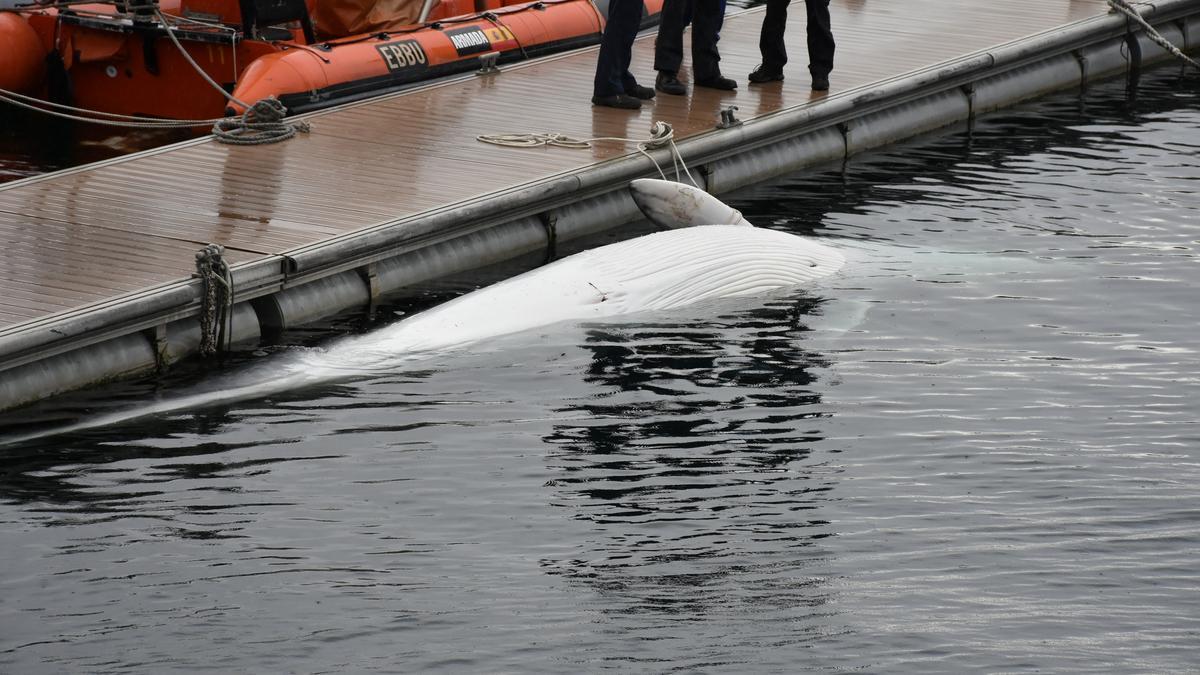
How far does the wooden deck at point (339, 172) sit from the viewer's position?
9.45 meters

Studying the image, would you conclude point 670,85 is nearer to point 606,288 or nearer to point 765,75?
point 765,75

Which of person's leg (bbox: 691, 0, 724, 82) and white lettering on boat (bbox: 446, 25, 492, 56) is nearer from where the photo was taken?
person's leg (bbox: 691, 0, 724, 82)

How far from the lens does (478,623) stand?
607 centimetres

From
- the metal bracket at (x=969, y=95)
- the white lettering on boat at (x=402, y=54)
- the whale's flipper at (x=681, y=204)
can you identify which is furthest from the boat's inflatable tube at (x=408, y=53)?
the whale's flipper at (x=681, y=204)

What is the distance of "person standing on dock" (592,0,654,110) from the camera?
500 inches

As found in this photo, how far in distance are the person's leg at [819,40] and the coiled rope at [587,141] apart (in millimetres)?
2059

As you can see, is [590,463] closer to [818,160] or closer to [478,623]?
[478,623]

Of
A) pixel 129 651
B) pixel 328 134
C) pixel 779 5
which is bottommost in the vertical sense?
pixel 129 651

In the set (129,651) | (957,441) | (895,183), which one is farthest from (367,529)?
(895,183)

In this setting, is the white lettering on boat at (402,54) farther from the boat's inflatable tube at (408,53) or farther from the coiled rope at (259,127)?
the coiled rope at (259,127)

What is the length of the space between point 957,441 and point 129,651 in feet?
13.5

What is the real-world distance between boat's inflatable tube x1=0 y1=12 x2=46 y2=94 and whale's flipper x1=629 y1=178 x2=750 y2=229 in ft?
26.0

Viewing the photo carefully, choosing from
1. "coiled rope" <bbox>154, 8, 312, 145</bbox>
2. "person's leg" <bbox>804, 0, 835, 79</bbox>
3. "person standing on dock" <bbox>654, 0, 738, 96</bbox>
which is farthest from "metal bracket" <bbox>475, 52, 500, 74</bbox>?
"person's leg" <bbox>804, 0, 835, 79</bbox>

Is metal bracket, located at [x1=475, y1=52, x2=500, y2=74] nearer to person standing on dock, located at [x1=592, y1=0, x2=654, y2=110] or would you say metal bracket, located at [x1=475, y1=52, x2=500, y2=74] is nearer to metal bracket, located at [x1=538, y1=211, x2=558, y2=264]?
person standing on dock, located at [x1=592, y1=0, x2=654, y2=110]
